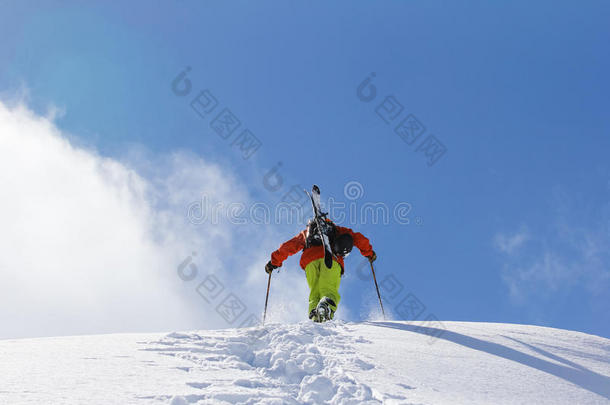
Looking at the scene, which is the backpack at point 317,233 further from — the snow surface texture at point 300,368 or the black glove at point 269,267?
the snow surface texture at point 300,368

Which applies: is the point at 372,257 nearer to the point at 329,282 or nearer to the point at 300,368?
the point at 329,282

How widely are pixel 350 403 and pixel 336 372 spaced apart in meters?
0.47

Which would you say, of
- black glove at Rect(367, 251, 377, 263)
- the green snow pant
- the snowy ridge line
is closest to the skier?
the green snow pant

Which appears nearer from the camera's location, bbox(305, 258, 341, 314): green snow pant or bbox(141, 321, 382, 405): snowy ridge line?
bbox(141, 321, 382, 405): snowy ridge line

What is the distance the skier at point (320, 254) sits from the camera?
624 cm

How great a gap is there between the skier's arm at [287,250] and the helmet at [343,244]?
57cm

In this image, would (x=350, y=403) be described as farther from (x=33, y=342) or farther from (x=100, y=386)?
(x=33, y=342)

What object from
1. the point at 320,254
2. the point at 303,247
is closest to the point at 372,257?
the point at 320,254

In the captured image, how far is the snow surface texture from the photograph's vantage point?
2512 mm

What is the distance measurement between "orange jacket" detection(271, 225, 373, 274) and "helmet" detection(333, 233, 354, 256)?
13 cm

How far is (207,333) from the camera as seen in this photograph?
163 inches

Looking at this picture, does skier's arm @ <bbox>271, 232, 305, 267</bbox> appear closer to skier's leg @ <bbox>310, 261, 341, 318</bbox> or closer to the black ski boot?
skier's leg @ <bbox>310, 261, 341, 318</bbox>

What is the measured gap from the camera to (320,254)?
21.1 ft

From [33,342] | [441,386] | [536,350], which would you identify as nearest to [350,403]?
[441,386]
